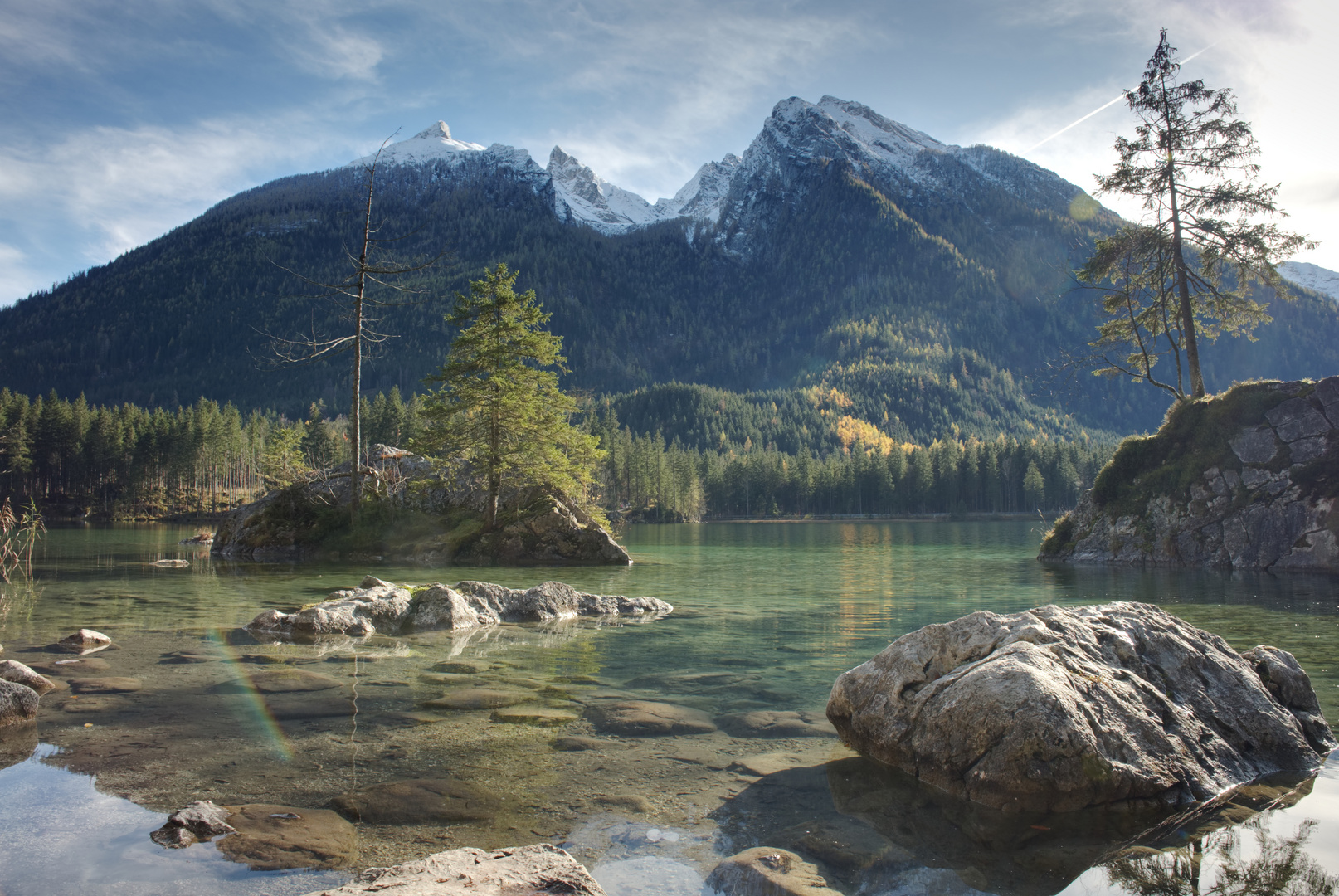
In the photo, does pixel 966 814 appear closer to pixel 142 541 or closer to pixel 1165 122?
pixel 1165 122

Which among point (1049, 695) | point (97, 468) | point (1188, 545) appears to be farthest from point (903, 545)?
point (97, 468)

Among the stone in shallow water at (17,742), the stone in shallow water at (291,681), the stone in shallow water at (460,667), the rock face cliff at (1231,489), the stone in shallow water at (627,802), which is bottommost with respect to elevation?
the stone in shallow water at (460,667)

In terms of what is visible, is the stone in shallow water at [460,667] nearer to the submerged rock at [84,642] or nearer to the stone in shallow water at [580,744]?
the stone in shallow water at [580,744]

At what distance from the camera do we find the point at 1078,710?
5727 mm

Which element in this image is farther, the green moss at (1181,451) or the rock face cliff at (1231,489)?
the green moss at (1181,451)

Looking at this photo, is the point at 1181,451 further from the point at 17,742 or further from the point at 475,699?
the point at 17,742

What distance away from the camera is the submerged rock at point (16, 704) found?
6.88 m

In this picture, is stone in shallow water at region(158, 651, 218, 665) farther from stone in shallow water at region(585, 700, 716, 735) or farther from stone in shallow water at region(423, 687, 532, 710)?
stone in shallow water at region(585, 700, 716, 735)

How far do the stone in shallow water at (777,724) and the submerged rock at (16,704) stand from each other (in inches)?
260

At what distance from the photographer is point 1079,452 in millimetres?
141000

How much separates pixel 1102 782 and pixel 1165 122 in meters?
30.5

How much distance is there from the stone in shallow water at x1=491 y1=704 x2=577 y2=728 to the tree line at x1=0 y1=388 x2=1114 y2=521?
50.4 metres

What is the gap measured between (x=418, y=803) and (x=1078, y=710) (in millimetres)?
4953

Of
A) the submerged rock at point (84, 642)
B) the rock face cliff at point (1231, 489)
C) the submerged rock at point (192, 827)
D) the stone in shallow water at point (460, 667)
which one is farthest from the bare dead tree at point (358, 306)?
the rock face cliff at point (1231, 489)
